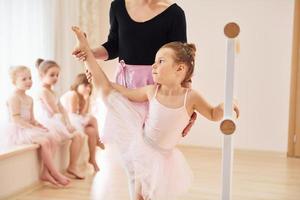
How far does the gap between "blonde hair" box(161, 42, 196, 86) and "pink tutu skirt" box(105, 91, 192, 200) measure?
0.25 m

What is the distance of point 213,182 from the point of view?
3736mm

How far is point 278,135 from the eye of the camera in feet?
16.4

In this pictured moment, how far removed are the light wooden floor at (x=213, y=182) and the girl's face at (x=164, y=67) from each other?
142 cm

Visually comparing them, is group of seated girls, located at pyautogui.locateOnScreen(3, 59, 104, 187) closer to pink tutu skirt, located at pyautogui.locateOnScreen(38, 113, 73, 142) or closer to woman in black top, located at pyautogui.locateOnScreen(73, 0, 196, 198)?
pink tutu skirt, located at pyautogui.locateOnScreen(38, 113, 73, 142)

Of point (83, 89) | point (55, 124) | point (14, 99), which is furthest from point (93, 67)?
point (83, 89)

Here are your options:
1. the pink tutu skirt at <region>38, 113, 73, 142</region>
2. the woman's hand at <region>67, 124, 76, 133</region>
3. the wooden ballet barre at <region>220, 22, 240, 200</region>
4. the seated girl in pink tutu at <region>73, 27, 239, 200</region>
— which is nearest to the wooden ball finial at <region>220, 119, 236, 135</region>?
the wooden ballet barre at <region>220, 22, 240, 200</region>

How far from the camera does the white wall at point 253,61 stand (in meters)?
4.96

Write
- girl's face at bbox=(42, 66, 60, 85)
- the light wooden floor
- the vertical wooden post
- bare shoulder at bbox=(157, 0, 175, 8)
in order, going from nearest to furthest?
bare shoulder at bbox=(157, 0, 175, 8) → the light wooden floor → girl's face at bbox=(42, 66, 60, 85) → the vertical wooden post

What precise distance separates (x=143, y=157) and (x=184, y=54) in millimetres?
407

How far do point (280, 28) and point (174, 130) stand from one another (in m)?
3.66

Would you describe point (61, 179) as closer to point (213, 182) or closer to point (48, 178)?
point (48, 178)

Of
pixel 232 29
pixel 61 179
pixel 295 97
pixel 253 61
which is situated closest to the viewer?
pixel 232 29

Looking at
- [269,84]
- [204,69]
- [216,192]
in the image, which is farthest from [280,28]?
[216,192]

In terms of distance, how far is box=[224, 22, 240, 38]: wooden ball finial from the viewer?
1431 mm
